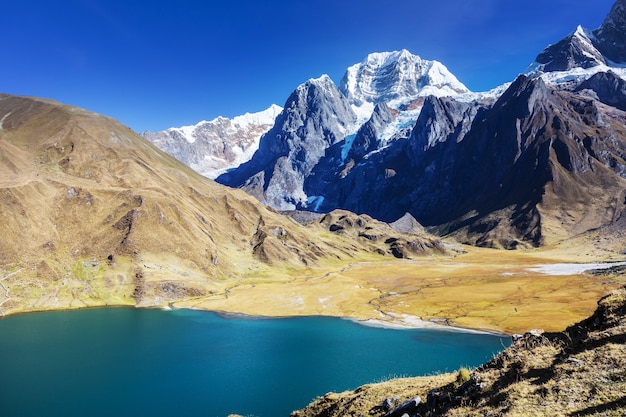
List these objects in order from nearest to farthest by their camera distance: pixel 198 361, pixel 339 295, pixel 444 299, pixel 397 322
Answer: pixel 198 361, pixel 397 322, pixel 444 299, pixel 339 295

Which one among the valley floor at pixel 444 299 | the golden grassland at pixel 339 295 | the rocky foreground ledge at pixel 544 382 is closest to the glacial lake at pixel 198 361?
the valley floor at pixel 444 299

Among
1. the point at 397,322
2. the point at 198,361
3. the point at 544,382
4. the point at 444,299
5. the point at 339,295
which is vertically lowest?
the point at 397,322

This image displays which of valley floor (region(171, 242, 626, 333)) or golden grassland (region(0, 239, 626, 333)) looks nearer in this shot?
valley floor (region(171, 242, 626, 333))

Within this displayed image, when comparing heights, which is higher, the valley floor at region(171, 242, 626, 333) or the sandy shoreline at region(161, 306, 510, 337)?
the valley floor at region(171, 242, 626, 333)

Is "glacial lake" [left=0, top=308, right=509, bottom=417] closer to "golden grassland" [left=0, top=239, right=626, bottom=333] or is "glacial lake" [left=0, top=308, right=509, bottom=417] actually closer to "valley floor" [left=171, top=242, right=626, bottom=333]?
"valley floor" [left=171, top=242, right=626, bottom=333]

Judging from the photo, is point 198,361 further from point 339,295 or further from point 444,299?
point 444,299

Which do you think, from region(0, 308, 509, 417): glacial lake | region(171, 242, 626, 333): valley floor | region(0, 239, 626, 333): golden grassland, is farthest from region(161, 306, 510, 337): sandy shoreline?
region(0, 308, 509, 417): glacial lake

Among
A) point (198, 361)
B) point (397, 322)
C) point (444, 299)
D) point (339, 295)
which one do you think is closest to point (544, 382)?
point (198, 361)

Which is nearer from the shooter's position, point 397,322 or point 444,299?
point 397,322
